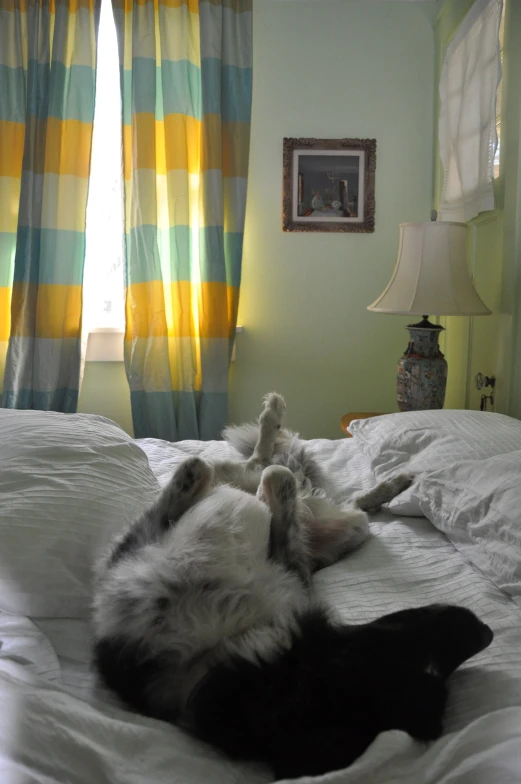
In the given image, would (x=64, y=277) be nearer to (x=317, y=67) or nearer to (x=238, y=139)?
(x=238, y=139)

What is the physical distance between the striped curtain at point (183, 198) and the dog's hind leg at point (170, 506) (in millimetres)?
2106

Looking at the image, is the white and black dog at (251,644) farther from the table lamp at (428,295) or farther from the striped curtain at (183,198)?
the striped curtain at (183,198)

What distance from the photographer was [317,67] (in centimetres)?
342

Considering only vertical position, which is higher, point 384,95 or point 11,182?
point 384,95

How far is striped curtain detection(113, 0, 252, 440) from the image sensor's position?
127 inches

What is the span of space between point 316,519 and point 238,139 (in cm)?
242

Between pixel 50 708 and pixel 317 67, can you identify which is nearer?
pixel 50 708

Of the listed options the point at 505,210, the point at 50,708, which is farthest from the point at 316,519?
the point at 505,210

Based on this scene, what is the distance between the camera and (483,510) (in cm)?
130

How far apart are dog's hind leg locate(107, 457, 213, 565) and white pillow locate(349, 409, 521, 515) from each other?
1.89ft

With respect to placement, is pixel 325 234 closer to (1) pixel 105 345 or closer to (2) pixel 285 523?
(1) pixel 105 345

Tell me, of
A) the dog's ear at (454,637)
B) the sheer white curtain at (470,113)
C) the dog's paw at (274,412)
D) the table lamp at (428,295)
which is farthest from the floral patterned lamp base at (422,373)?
the dog's ear at (454,637)

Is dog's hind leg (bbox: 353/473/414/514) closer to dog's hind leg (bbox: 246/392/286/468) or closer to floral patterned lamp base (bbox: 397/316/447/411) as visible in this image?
dog's hind leg (bbox: 246/392/286/468)

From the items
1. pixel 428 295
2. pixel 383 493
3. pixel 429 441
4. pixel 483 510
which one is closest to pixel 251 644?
pixel 483 510
